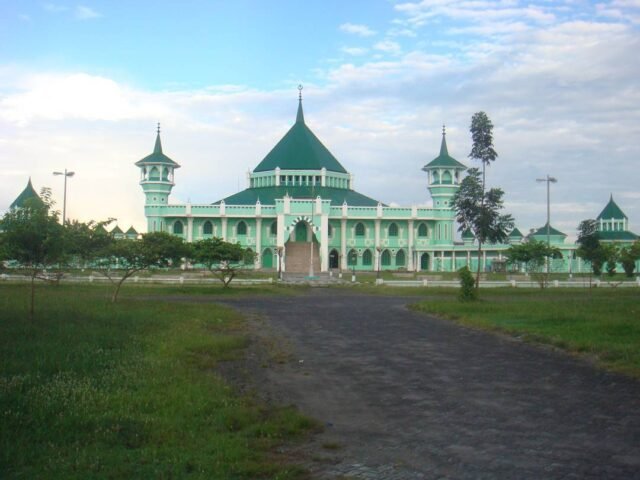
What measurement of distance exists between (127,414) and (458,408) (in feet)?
12.6

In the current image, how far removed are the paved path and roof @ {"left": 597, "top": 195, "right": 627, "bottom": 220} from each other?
74701mm

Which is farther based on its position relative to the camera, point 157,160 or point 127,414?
point 157,160

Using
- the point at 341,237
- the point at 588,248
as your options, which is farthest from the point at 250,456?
the point at 341,237

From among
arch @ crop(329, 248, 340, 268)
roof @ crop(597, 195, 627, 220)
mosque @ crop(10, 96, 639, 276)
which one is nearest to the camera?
mosque @ crop(10, 96, 639, 276)

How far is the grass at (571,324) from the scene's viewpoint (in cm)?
1201

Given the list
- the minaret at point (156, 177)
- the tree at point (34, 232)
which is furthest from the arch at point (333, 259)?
the tree at point (34, 232)

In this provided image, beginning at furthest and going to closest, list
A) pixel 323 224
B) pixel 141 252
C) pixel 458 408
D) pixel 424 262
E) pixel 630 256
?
pixel 424 262 < pixel 323 224 < pixel 630 256 < pixel 141 252 < pixel 458 408

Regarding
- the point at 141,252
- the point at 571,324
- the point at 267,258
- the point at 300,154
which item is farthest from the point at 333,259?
the point at 571,324

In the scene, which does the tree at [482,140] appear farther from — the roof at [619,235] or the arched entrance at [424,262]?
the roof at [619,235]

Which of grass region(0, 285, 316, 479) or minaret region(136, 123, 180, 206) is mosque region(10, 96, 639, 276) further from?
grass region(0, 285, 316, 479)

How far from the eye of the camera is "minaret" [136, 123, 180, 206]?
222 ft

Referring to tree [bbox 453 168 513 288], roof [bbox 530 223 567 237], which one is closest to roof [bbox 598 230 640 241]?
roof [bbox 530 223 567 237]

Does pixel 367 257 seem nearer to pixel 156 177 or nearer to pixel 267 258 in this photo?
pixel 267 258

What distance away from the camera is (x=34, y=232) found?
50.5 feet
